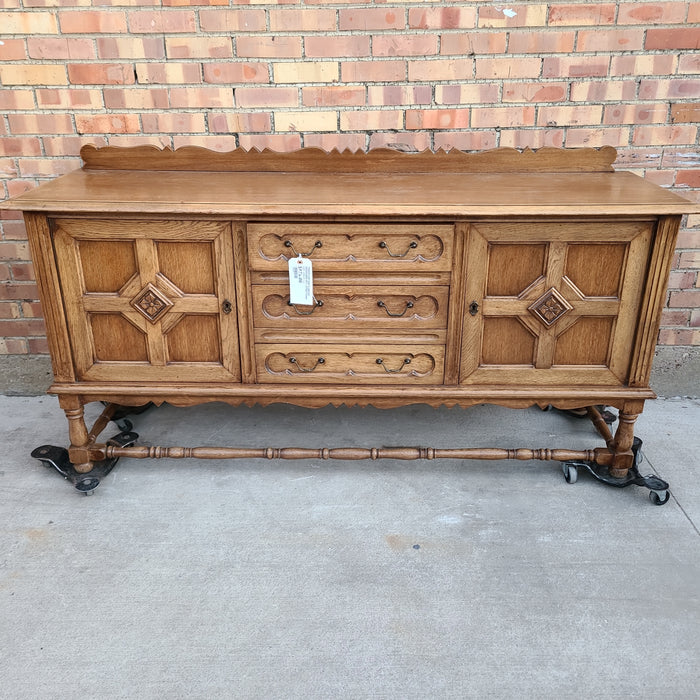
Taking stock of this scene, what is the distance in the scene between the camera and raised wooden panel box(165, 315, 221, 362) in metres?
2.21

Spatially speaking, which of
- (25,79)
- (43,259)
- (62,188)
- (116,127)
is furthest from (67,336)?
(25,79)

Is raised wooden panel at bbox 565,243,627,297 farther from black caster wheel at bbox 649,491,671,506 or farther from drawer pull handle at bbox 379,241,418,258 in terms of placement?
black caster wheel at bbox 649,491,671,506

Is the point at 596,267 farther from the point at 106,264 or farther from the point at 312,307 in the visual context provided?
the point at 106,264

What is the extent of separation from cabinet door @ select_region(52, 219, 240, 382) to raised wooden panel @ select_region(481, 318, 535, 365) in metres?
0.88

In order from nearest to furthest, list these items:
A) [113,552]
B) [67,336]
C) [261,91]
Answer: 1. [113,552]
2. [67,336]
3. [261,91]

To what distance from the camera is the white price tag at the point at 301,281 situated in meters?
2.09

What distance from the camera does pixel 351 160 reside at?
2.57 meters

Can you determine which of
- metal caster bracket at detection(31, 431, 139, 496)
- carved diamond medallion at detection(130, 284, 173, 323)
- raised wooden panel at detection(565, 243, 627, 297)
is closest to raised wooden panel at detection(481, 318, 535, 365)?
raised wooden panel at detection(565, 243, 627, 297)

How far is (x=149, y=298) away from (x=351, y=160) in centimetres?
100

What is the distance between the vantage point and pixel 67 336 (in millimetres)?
2211

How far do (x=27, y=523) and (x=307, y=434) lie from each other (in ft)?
3.66

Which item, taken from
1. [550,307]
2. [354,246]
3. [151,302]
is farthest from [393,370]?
[151,302]

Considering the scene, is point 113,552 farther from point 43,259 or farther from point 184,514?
point 43,259

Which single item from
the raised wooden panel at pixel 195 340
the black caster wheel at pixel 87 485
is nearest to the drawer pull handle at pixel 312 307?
the raised wooden panel at pixel 195 340
